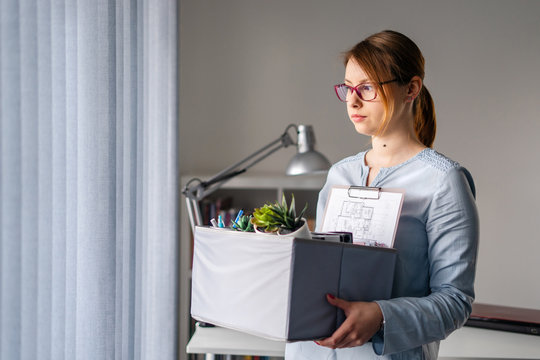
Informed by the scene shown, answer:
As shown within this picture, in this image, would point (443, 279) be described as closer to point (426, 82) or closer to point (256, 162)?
point (256, 162)

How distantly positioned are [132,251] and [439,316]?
910 mm

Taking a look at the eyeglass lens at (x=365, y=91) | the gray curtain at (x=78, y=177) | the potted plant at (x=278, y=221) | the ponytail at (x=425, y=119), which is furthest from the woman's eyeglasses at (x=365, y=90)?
the gray curtain at (x=78, y=177)

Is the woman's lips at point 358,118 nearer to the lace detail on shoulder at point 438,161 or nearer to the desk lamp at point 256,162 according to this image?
the lace detail on shoulder at point 438,161

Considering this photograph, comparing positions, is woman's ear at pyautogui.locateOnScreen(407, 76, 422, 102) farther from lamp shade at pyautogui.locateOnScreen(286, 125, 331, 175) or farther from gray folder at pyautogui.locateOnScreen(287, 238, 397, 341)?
lamp shade at pyautogui.locateOnScreen(286, 125, 331, 175)

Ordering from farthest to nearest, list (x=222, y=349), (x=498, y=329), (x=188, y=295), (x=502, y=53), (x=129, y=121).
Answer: (x=502, y=53)
(x=188, y=295)
(x=498, y=329)
(x=222, y=349)
(x=129, y=121)

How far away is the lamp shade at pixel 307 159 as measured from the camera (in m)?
1.89

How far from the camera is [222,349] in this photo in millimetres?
1646

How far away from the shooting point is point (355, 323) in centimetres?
78

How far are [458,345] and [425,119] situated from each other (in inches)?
37.8

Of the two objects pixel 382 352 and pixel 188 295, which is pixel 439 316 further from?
pixel 188 295

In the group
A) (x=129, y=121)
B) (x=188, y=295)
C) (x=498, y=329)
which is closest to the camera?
(x=129, y=121)

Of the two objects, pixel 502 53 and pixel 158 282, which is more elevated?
pixel 502 53

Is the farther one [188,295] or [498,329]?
[188,295]
